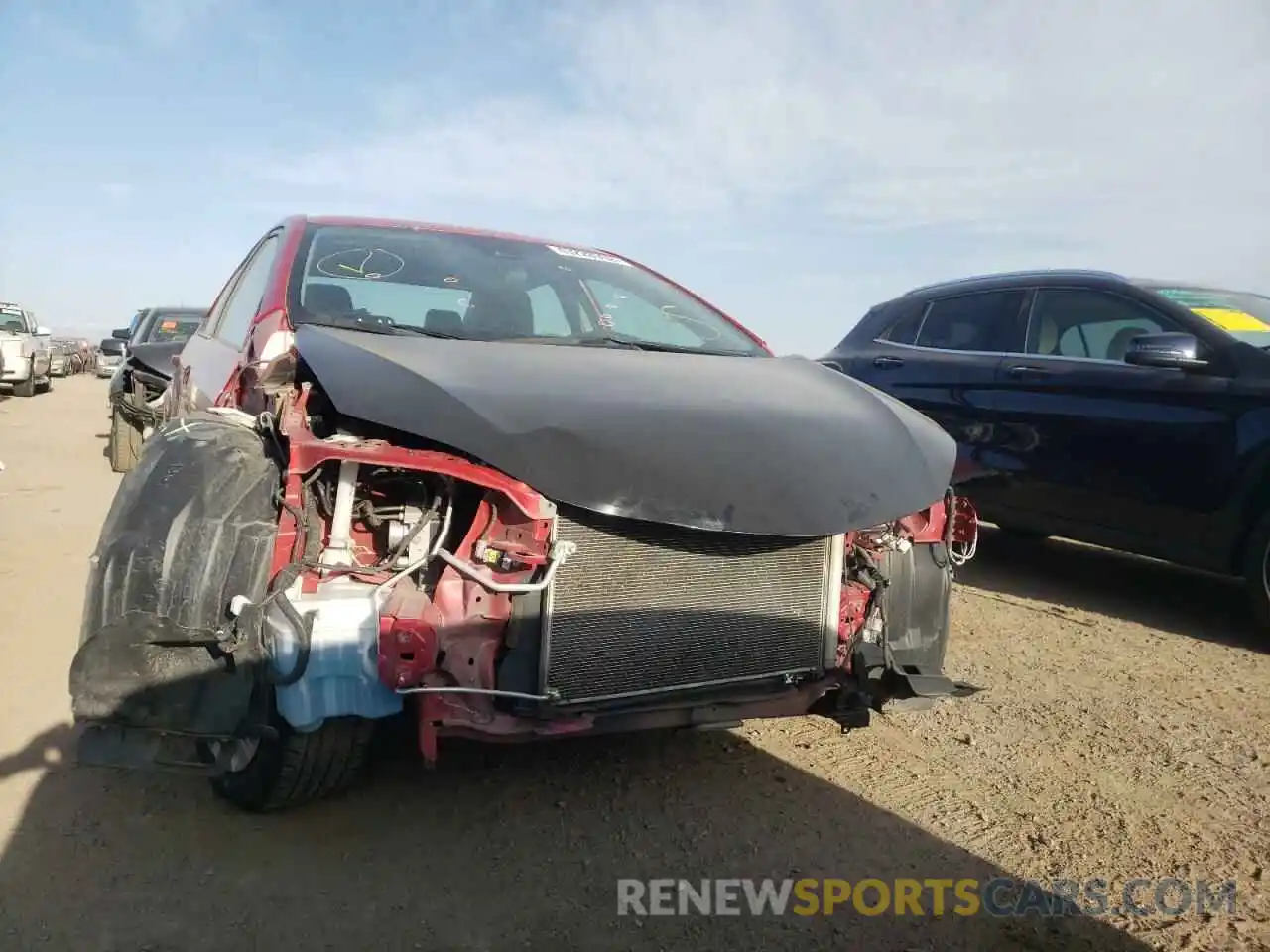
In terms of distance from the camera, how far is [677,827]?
2.58 meters

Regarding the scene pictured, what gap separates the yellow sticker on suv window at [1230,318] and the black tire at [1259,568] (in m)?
1.01

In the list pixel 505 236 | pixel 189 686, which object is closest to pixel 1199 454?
pixel 505 236

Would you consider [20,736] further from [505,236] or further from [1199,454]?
[1199,454]

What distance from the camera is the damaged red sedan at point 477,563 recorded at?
213 centimetres

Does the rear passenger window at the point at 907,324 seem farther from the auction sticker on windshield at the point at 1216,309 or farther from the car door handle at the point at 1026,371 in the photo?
the auction sticker on windshield at the point at 1216,309

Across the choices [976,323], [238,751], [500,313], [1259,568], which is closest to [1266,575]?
[1259,568]

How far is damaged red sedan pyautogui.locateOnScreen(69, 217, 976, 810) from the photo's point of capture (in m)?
2.13

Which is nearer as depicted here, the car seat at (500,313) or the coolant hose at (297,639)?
the coolant hose at (297,639)

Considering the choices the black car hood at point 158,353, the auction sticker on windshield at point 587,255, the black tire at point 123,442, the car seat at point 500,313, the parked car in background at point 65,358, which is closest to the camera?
the car seat at point 500,313

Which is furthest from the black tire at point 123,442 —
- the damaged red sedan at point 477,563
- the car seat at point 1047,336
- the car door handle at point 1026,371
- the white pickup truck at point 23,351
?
the white pickup truck at point 23,351

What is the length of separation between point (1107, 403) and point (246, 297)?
160 inches

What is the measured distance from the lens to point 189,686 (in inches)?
82.9

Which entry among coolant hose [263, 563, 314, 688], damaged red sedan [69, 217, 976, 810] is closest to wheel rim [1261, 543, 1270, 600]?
damaged red sedan [69, 217, 976, 810]

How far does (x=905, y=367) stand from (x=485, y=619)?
13.9 ft
